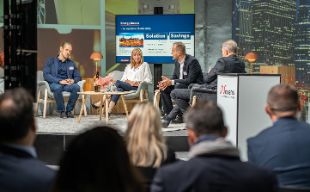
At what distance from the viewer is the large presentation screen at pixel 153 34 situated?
33.2ft

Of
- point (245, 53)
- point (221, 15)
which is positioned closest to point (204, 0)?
point (221, 15)

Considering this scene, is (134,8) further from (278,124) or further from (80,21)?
(278,124)

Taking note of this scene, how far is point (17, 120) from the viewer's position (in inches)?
90.2

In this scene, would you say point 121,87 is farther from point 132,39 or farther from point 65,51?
point 132,39

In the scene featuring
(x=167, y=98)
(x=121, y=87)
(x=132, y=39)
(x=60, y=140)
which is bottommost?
(x=60, y=140)

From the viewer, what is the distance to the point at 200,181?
2246mm

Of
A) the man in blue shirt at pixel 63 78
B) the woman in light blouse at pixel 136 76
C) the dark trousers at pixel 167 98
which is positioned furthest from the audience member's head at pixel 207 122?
the man in blue shirt at pixel 63 78

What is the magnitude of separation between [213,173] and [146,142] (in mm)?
715

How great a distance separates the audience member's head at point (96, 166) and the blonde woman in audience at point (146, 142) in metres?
1.10

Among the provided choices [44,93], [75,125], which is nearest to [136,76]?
[75,125]

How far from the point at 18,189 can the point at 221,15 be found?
9.39 m

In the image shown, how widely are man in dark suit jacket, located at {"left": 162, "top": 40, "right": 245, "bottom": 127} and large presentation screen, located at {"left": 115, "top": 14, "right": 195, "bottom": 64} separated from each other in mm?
1972

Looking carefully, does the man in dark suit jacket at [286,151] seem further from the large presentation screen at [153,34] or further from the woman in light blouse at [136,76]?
the large presentation screen at [153,34]

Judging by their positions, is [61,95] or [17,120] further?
[61,95]
